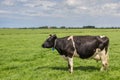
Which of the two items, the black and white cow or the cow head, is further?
the cow head

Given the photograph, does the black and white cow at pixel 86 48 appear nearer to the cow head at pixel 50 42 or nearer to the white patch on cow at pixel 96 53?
the white patch on cow at pixel 96 53

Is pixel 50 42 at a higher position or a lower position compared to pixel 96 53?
higher

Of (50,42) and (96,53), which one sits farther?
(50,42)

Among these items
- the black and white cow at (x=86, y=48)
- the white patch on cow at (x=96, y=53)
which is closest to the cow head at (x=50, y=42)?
the black and white cow at (x=86, y=48)

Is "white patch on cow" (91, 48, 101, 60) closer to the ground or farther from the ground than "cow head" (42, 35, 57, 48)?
closer to the ground

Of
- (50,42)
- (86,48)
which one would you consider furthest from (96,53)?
(50,42)

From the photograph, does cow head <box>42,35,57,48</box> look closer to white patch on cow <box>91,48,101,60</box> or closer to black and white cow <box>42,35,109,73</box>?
black and white cow <box>42,35,109,73</box>

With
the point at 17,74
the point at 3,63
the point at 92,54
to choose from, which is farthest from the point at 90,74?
the point at 3,63

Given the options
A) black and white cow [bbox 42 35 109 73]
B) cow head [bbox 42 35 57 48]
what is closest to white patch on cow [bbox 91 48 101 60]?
black and white cow [bbox 42 35 109 73]

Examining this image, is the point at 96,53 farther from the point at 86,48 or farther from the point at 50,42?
the point at 50,42

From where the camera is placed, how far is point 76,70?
15281 mm

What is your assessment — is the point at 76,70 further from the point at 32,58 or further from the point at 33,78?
the point at 32,58

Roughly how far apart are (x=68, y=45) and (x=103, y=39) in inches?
69.3

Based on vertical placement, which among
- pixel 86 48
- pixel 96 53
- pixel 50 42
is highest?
pixel 50 42
